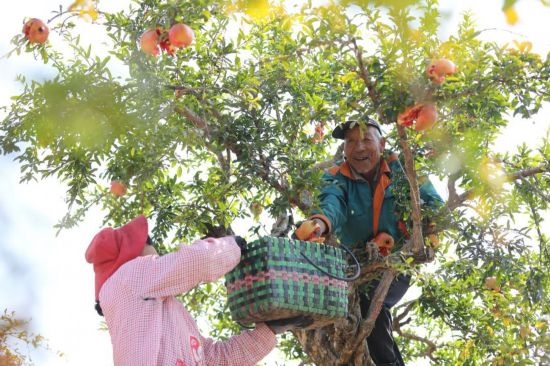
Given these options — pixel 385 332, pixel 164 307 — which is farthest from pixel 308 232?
pixel 385 332

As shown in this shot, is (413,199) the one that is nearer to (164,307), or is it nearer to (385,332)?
(385,332)

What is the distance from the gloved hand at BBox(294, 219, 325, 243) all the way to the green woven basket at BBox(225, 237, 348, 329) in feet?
1.25

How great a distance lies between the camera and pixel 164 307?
2.89 meters

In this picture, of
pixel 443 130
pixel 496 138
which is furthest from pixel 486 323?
pixel 443 130

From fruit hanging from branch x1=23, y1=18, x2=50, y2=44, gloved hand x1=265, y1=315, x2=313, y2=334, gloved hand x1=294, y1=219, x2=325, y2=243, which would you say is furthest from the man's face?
fruit hanging from branch x1=23, y1=18, x2=50, y2=44

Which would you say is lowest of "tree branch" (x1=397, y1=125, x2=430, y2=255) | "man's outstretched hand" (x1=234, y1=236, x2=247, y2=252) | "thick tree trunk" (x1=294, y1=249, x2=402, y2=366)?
"man's outstretched hand" (x1=234, y1=236, x2=247, y2=252)

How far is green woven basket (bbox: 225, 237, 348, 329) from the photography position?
2.85 metres

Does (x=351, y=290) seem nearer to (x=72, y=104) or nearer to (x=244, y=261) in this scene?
(x=244, y=261)

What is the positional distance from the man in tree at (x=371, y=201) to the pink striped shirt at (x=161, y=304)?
1.28m

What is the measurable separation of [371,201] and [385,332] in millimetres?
702

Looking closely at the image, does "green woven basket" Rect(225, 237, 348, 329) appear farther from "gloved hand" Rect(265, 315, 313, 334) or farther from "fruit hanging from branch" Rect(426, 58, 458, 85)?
"fruit hanging from branch" Rect(426, 58, 458, 85)

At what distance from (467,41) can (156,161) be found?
1449 mm

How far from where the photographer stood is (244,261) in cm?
296

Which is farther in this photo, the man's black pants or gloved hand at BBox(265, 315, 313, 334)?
the man's black pants
